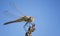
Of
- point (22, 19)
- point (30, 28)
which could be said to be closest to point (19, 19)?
point (22, 19)

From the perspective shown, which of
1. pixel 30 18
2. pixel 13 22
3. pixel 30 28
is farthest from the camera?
pixel 13 22

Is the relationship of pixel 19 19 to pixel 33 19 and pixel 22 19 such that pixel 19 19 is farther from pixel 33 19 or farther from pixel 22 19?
pixel 33 19

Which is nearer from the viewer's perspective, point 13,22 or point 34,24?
point 34,24

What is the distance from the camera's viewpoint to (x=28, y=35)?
11.7 m

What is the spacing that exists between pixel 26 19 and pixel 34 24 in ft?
4.26

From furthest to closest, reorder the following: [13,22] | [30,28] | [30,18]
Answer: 1. [13,22]
2. [30,18]
3. [30,28]

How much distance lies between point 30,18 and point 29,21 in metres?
0.30

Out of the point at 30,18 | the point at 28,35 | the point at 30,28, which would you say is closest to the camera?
the point at 28,35

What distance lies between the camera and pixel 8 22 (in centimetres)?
1612

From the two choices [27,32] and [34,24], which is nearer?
[27,32]

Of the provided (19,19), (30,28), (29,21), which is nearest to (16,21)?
(19,19)

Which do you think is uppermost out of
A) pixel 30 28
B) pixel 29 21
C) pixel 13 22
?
pixel 13 22

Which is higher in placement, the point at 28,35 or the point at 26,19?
the point at 26,19

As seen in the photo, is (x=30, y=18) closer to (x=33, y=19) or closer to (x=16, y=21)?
(x=33, y=19)
